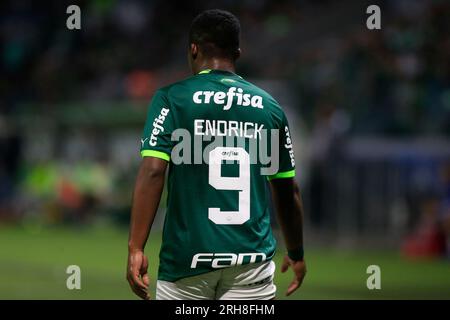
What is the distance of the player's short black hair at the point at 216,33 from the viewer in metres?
4.87

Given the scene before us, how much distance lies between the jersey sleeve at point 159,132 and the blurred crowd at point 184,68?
1173cm

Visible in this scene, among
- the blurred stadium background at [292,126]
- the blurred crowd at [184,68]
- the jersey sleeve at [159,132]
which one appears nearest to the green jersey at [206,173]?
the jersey sleeve at [159,132]

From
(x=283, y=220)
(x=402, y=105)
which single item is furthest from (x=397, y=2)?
(x=283, y=220)

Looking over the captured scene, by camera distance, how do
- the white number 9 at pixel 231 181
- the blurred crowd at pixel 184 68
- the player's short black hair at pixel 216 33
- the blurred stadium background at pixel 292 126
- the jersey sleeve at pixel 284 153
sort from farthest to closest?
the blurred crowd at pixel 184 68, the blurred stadium background at pixel 292 126, the jersey sleeve at pixel 284 153, the player's short black hair at pixel 216 33, the white number 9 at pixel 231 181

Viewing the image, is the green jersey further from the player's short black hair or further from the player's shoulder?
the player's short black hair

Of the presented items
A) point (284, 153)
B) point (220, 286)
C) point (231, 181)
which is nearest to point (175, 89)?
point (231, 181)

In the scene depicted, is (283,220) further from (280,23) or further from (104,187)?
(280,23)

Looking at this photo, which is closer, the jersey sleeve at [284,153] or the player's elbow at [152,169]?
the player's elbow at [152,169]

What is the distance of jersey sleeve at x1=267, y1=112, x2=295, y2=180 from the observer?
16.4 ft

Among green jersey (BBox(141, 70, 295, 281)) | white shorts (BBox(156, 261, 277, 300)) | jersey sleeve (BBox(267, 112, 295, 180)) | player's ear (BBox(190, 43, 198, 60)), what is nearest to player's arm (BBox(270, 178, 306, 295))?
jersey sleeve (BBox(267, 112, 295, 180))

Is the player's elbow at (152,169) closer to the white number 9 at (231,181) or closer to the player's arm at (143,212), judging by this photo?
the player's arm at (143,212)

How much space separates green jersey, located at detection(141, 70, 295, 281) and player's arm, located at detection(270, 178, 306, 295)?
0.30 metres

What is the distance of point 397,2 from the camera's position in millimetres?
22922

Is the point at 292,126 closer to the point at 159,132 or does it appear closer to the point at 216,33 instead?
the point at 216,33
